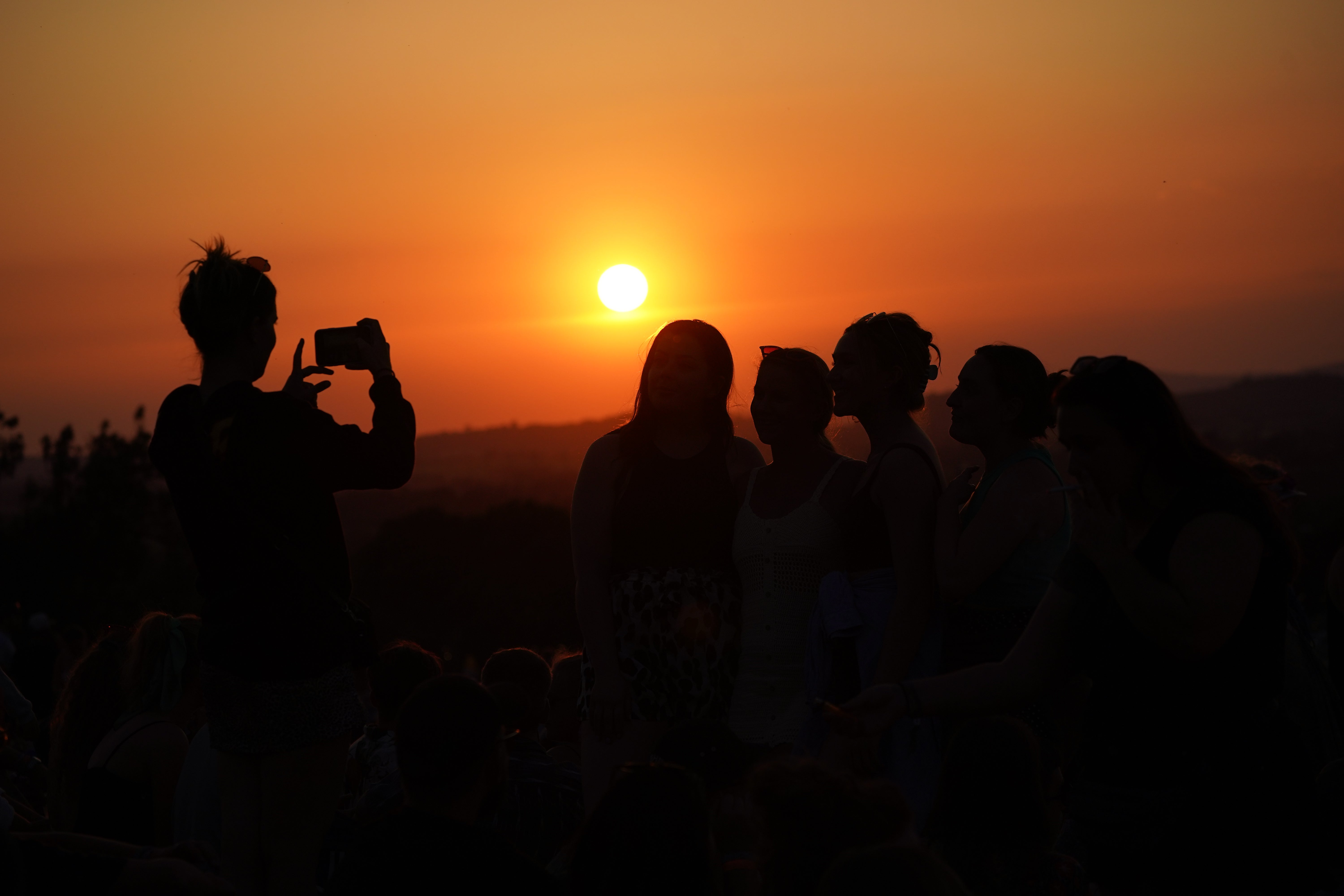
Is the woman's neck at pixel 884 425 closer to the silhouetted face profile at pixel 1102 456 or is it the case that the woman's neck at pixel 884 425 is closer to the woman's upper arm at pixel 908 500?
the woman's upper arm at pixel 908 500

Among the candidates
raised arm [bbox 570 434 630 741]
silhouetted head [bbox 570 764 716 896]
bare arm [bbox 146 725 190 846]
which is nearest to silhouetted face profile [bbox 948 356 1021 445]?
raised arm [bbox 570 434 630 741]

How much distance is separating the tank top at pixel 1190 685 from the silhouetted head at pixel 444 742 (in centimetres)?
137

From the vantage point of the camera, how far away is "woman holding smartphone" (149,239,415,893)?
118 inches

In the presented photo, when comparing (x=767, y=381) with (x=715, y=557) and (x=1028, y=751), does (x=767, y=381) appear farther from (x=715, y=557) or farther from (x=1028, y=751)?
(x=1028, y=751)

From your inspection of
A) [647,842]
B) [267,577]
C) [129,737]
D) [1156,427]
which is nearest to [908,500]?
[1156,427]

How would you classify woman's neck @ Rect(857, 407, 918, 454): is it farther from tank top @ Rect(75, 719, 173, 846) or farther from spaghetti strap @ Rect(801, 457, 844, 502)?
tank top @ Rect(75, 719, 173, 846)

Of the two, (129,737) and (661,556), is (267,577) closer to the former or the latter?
(661,556)

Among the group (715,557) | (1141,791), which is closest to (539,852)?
(715,557)

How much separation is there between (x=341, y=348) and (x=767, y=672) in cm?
162

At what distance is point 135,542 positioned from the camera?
157 feet

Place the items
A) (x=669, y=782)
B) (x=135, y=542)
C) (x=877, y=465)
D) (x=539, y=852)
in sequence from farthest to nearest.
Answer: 1. (x=135, y=542)
2. (x=539, y=852)
3. (x=877, y=465)
4. (x=669, y=782)

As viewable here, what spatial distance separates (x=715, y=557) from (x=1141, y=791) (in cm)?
171

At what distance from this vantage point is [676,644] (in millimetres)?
3855

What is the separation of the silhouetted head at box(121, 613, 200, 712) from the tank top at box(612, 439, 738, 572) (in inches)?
72.6
